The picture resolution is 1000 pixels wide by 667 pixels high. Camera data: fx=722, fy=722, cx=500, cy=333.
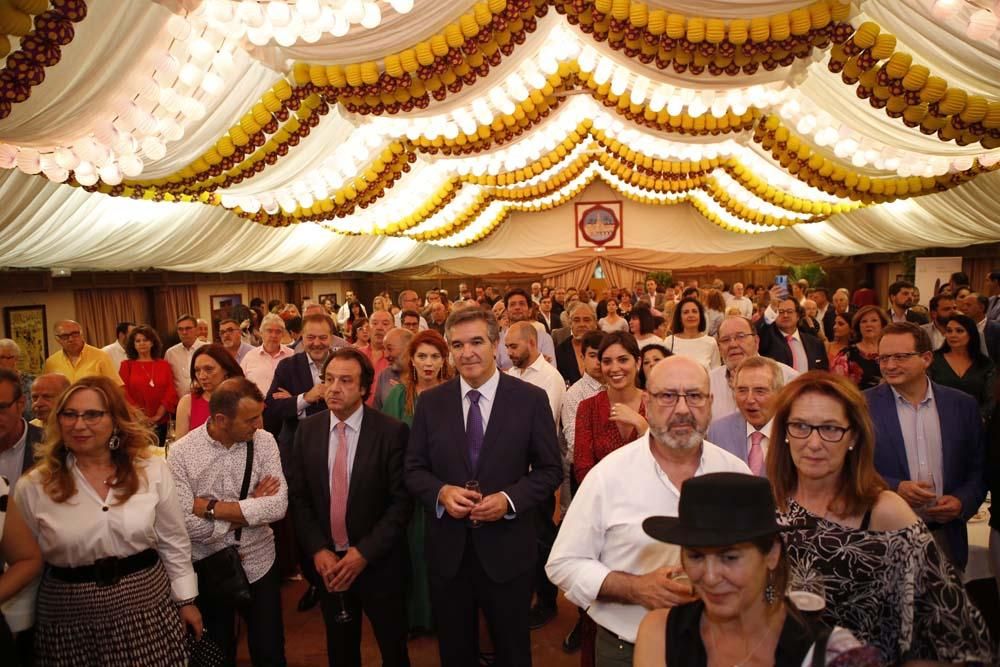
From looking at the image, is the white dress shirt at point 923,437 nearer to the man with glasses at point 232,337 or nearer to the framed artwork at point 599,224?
the man with glasses at point 232,337

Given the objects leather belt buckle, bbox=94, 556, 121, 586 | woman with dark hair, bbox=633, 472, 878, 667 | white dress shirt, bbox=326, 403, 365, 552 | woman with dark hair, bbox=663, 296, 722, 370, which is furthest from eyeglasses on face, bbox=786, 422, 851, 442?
woman with dark hair, bbox=663, 296, 722, 370

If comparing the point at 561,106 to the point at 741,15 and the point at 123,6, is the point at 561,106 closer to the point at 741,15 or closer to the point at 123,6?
the point at 741,15

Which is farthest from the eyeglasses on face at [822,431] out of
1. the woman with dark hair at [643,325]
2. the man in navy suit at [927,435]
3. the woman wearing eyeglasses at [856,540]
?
the woman with dark hair at [643,325]

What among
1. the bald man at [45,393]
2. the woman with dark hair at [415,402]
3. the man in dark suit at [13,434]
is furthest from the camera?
the woman with dark hair at [415,402]

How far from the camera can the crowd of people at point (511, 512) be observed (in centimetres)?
170

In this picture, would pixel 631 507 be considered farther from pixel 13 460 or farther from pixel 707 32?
pixel 707 32

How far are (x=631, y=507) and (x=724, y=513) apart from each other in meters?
0.68

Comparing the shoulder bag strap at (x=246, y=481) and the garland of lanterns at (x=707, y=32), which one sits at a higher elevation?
the garland of lanterns at (x=707, y=32)

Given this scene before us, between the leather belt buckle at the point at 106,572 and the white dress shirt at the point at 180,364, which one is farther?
the white dress shirt at the point at 180,364

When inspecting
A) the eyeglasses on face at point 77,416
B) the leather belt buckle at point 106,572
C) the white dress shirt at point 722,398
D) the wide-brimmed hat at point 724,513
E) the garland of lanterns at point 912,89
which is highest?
the garland of lanterns at point 912,89

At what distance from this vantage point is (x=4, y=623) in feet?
7.27

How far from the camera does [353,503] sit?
10.0ft

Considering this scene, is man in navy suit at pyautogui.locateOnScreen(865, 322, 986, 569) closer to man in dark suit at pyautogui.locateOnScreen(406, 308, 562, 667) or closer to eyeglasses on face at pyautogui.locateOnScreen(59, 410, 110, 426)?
man in dark suit at pyautogui.locateOnScreen(406, 308, 562, 667)

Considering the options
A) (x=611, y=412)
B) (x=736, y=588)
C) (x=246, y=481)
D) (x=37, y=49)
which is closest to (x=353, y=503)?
(x=246, y=481)
